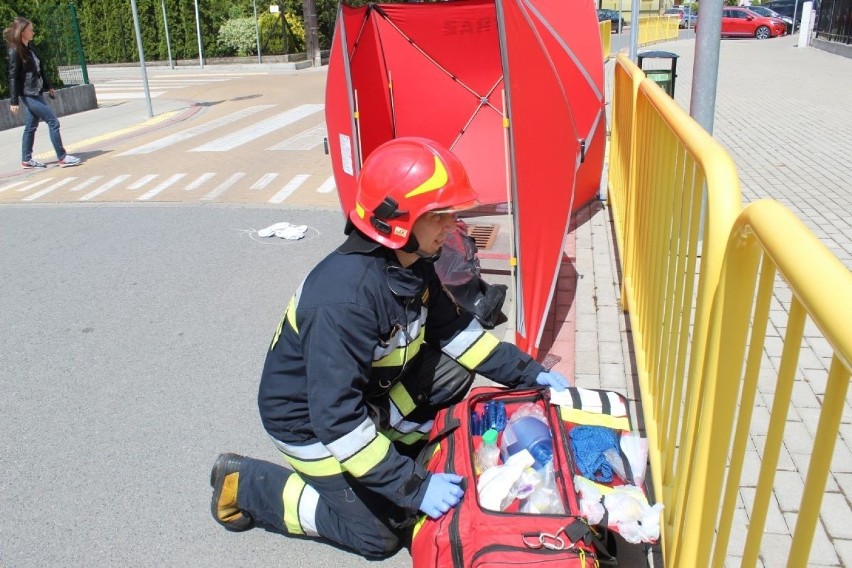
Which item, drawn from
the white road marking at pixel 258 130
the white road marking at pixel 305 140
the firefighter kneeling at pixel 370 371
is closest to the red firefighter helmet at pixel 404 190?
the firefighter kneeling at pixel 370 371

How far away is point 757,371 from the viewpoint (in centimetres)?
154

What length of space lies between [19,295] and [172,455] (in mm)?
2797

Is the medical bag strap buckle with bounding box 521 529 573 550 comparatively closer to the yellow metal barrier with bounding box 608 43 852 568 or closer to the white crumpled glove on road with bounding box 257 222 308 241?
the yellow metal barrier with bounding box 608 43 852 568

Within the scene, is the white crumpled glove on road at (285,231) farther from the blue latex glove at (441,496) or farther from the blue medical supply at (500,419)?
the blue latex glove at (441,496)

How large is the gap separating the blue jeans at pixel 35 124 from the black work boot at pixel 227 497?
8.46 m

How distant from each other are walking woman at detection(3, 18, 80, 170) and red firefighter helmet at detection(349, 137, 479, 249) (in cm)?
888

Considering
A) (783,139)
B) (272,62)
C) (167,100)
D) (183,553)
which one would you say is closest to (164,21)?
(272,62)

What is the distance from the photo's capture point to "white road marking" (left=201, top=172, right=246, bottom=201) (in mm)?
7977

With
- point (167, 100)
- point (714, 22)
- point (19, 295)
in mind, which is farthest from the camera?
point (167, 100)

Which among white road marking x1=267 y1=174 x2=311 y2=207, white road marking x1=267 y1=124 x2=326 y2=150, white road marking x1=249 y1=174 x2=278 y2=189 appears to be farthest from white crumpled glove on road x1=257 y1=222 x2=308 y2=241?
white road marking x1=267 y1=124 x2=326 y2=150

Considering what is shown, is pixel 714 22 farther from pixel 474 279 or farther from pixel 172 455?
pixel 172 455

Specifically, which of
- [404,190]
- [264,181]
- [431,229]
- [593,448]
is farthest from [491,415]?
[264,181]

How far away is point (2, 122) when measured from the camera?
13633mm

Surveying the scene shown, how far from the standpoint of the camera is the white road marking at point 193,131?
1096 cm
